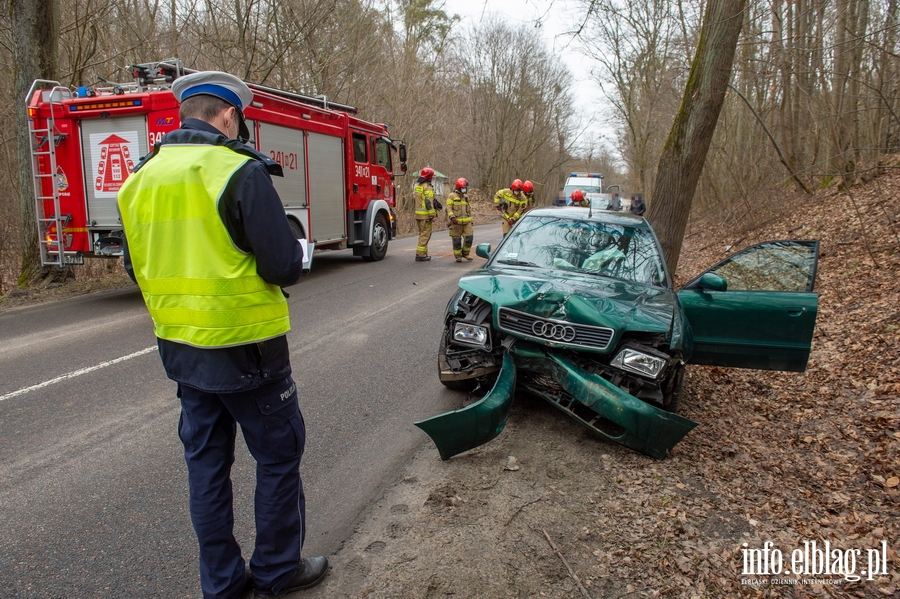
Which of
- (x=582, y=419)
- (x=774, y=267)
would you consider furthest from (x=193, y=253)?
(x=774, y=267)

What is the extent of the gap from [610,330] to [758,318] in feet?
4.71

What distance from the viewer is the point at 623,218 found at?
5.81 metres

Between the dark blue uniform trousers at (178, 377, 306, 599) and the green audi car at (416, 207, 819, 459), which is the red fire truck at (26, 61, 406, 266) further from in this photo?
the dark blue uniform trousers at (178, 377, 306, 599)

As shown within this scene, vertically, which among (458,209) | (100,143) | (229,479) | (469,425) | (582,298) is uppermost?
(100,143)

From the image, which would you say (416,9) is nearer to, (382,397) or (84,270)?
(84,270)

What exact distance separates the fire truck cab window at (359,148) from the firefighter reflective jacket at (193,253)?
10.6 m

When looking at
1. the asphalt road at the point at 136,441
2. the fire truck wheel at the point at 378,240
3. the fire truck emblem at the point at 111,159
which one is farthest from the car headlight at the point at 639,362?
the fire truck wheel at the point at 378,240

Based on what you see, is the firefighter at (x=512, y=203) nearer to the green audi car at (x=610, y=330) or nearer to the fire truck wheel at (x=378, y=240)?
the fire truck wheel at (x=378, y=240)

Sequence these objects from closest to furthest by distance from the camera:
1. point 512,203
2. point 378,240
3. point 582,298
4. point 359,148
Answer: point 582,298, point 359,148, point 378,240, point 512,203

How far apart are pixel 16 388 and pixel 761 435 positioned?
5958 millimetres

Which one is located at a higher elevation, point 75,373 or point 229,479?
point 229,479

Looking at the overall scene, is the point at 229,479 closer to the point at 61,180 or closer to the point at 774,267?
the point at 774,267

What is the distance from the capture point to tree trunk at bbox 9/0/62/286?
907 centimetres

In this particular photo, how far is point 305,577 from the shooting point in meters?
2.52
